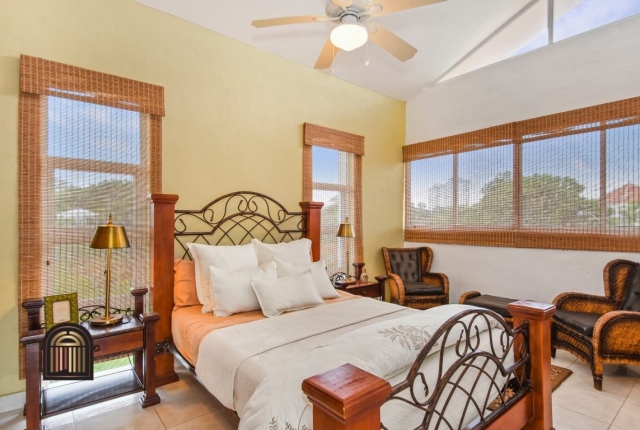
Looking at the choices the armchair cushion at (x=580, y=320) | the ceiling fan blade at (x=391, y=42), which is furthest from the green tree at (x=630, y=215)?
the ceiling fan blade at (x=391, y=42)

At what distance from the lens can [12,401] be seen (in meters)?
2.33

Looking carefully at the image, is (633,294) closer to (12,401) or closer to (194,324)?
(194,324)

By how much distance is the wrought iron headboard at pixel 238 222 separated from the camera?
10.2ft

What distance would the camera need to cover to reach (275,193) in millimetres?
3723

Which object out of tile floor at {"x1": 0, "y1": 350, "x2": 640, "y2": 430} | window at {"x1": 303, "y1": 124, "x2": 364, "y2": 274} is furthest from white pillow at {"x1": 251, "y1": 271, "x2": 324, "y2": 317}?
window at {"x1": 303, "y1": 124, "x2": 364, "y2": 274}

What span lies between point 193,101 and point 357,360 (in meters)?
2.78

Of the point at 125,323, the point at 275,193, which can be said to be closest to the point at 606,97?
the point at 275,193

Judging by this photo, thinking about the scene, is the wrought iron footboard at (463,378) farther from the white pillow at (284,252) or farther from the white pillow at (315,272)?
the white pillow at (284,252)

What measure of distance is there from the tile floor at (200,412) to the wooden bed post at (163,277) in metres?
0.17

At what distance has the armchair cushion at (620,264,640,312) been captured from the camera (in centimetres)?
288

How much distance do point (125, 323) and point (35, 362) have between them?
52cm

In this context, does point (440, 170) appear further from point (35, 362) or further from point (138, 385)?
point (35, 362)

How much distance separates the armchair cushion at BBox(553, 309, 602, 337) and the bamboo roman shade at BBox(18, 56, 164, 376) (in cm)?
371

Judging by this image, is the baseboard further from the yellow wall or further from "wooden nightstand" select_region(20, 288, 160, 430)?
"wooden nightstand" select_region(20, 288, 160, 430)
